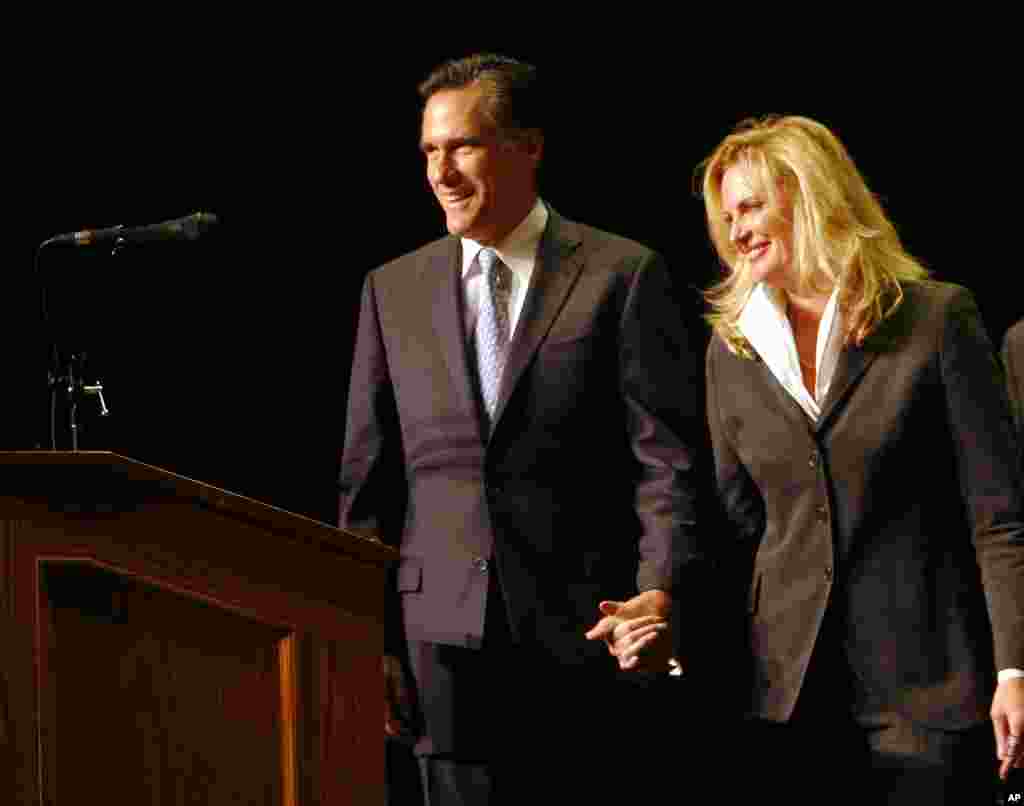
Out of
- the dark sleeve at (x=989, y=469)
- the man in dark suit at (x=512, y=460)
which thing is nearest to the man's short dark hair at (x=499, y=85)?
the man in dark suit at (x=512, y=460)

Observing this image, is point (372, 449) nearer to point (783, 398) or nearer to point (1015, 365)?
point (783, 398)

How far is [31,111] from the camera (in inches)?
164

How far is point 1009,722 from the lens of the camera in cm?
269

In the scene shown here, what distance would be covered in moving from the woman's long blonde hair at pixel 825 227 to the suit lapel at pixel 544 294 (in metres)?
0.28

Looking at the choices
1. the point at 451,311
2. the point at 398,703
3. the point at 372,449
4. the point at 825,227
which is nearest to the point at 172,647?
the point at 398,703

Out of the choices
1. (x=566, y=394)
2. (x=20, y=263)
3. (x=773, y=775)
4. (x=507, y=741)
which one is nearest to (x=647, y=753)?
(x=773, y=775)

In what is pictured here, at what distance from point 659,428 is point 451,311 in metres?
0.41

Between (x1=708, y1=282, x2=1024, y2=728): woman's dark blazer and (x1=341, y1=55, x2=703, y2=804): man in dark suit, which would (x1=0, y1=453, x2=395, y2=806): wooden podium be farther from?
(x1=708, y1=282, x2=1024, y2=728): woman's dark blazer

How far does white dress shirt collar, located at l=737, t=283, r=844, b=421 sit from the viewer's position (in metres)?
2.90

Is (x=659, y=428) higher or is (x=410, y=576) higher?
(x=659, y=428)

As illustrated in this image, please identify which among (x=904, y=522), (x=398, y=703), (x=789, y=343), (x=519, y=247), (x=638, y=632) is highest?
(x=519, y=247)

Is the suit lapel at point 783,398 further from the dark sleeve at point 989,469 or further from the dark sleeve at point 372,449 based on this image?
the dark sleeve at point 372,449

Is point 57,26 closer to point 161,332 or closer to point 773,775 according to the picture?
point 161,332

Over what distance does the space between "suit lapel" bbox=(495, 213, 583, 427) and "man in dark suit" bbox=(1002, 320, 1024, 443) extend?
0.83 meters
